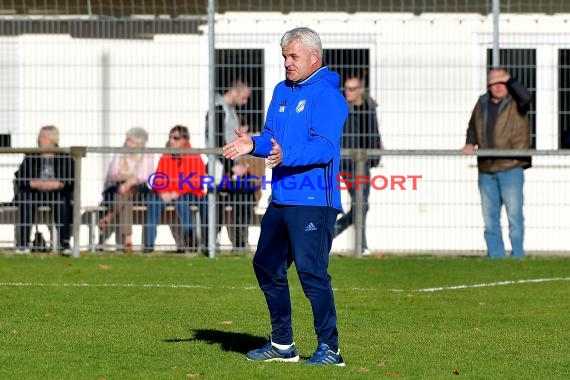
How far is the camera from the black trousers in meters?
17.7

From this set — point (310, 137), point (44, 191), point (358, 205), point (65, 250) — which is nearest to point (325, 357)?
point (310, 137)

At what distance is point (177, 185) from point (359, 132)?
7.45 ft

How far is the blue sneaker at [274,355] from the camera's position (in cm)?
872

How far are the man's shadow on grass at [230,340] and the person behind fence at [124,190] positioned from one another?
24.3ft

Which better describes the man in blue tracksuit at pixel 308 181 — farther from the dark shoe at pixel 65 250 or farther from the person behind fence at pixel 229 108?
the dark shoe at pixel 65 250

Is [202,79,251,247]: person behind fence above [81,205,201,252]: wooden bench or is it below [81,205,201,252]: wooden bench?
above

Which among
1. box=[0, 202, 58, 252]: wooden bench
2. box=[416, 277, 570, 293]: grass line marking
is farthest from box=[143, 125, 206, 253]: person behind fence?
box=[416, 277, 570, 293]: grass line marking

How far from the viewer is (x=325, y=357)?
8.48 meters

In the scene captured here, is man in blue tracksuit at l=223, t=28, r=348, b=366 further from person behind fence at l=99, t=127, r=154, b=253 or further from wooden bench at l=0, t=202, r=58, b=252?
wooden bench at l=0, t=202, r=58, b=252

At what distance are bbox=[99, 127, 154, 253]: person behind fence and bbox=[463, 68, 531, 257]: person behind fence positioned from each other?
3809 mm

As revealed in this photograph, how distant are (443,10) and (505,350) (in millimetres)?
9676

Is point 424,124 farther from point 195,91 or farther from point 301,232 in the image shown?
point 301,232

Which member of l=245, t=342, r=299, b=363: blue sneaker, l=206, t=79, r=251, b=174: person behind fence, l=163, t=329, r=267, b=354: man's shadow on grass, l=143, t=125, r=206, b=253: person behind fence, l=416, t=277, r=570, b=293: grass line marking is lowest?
l=163, t=329, r=267, b=354: man's shadow on grass

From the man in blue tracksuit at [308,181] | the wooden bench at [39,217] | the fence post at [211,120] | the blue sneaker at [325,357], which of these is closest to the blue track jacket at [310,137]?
the man in blue tracksuit at [308,181]
